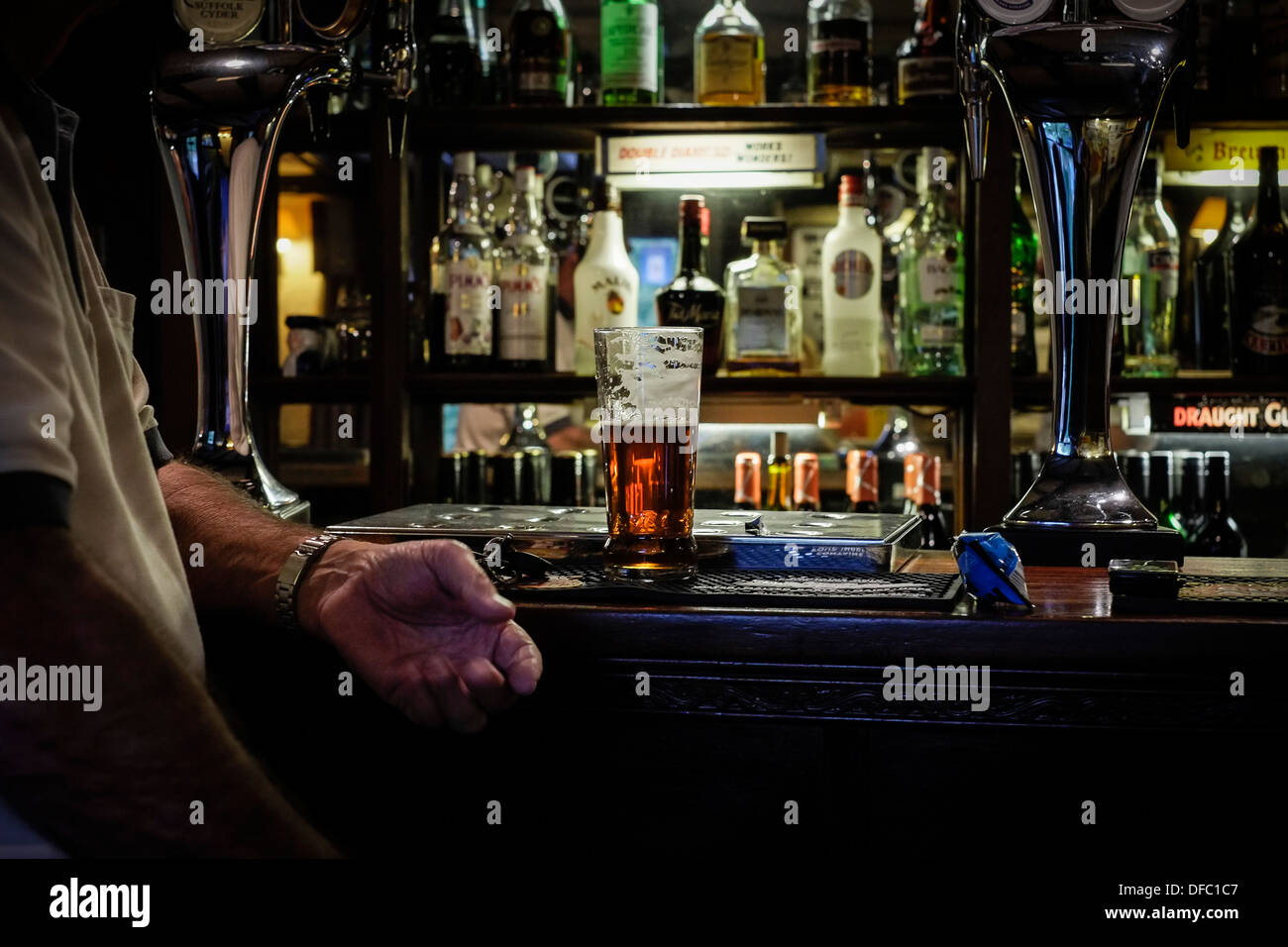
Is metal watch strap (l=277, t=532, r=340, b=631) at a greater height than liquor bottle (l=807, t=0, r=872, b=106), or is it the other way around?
liquor bottle (l=807, t=0, r=872, b=106)

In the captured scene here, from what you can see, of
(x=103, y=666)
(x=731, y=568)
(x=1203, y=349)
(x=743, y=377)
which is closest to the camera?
(x=103, y=666)

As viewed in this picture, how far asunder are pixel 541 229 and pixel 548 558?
128 cm

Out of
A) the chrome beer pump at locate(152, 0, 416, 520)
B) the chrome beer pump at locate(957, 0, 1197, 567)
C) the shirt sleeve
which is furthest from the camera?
the chrome beer pump at locate(152, 0, 416, 520)

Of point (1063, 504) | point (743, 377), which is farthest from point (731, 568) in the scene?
point (743, 377)

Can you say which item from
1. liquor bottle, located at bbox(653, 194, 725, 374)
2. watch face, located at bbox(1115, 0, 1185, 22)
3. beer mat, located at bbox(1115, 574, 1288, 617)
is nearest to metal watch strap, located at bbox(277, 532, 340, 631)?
beer mat, located at bbox(1115, 574, 1288, 617)

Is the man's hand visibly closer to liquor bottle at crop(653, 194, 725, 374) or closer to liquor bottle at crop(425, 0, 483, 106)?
liquor bottle at crop(653, 194, 725, 374)

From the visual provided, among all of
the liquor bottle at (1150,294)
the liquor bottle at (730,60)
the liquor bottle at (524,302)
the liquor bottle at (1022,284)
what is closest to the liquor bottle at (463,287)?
the liquor bottle at (524,302)

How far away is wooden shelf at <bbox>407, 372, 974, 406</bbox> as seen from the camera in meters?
2.02

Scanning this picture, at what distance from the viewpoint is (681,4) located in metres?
2.38

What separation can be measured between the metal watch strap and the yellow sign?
6.17 feet

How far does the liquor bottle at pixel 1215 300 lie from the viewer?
2.15 m

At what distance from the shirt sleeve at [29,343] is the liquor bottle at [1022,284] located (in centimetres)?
167

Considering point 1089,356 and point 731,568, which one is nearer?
A: point 731,568

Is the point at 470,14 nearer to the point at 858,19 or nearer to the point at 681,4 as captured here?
the point at 681,4
